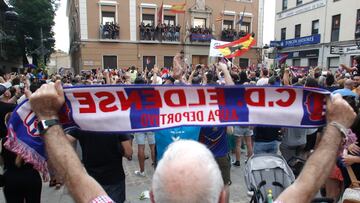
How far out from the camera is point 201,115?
2201 mm

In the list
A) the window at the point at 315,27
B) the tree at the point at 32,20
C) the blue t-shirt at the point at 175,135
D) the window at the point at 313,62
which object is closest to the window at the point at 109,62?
the tree at the point at 32,20

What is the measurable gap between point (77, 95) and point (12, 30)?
3312 cm

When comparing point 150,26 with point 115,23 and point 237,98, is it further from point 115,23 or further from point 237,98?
point 237,98

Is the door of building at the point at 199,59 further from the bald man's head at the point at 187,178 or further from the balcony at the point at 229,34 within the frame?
the bald man's head at the point at 187,178

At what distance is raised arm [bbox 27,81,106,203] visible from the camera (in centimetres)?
149

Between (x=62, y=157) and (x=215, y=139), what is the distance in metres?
2.61

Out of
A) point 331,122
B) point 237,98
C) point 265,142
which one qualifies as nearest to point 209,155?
point 331,122

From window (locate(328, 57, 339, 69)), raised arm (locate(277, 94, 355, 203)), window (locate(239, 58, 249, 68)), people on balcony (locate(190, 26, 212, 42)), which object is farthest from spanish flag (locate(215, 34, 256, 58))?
window (locate(239, 58, 249, 68))

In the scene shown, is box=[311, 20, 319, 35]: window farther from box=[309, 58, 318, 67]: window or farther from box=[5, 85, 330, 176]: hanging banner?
box=[5, 85, 330, 176]: hanging banner

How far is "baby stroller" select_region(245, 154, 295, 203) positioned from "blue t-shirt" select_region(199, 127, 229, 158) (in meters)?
0.58

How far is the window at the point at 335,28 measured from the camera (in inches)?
898

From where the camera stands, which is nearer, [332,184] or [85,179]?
[85,179]

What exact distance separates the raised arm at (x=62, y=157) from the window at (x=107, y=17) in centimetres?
2487

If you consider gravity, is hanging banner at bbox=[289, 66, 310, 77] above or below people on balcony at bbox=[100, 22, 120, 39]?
below
